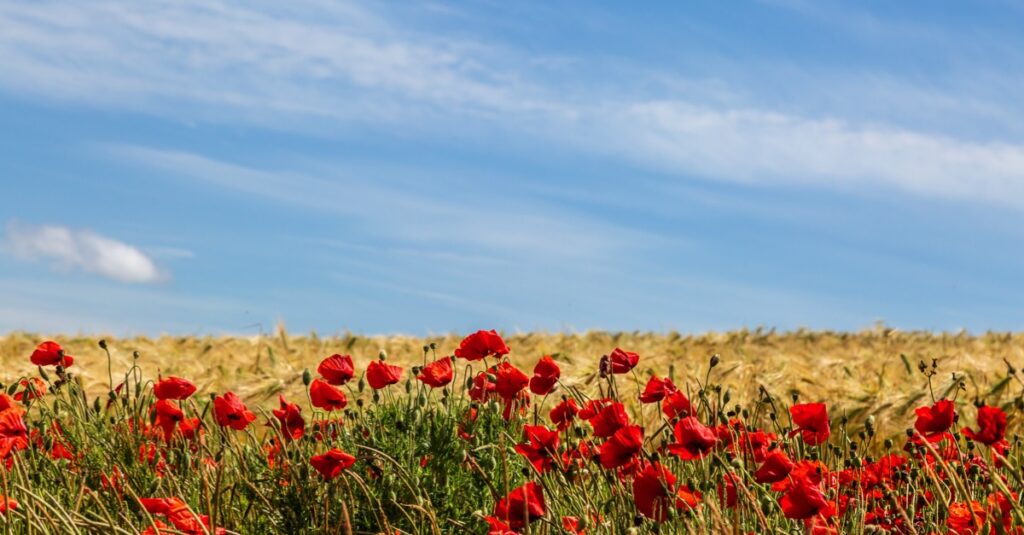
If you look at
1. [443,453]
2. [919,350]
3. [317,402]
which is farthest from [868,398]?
[919,350]

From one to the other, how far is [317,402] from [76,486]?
1.37 meters

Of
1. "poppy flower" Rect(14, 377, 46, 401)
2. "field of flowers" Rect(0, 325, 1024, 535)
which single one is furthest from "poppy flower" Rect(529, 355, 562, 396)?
"poppy flower" Rect(14, 377, 46, 401)

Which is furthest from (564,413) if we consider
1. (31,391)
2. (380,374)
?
(31,391)

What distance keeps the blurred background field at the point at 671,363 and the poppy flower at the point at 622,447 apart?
4.15 ft

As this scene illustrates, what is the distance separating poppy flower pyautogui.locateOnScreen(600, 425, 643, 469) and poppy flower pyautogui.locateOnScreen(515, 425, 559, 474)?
1.24ft

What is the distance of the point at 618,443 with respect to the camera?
2754 mm

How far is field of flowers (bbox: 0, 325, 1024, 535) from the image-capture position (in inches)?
110

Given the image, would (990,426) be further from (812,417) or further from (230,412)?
(230,412)

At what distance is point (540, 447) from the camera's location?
10.5 ft

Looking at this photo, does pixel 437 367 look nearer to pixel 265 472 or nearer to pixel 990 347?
pixel 265 472

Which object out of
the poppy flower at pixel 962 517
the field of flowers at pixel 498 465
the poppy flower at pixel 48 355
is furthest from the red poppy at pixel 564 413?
the poppy flower at pixel 48 355

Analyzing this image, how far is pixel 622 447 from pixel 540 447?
497 mm

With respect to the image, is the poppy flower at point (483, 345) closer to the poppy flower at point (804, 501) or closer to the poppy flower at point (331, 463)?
the poppy flower at point (331, 463)

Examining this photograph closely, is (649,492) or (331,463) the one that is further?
(331,463)
